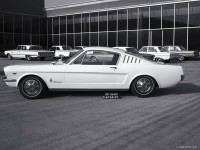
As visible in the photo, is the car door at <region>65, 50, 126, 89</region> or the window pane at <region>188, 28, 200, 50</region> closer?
the car door at <region>65, 50, 126, 89</region>

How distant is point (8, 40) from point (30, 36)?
3687 mm

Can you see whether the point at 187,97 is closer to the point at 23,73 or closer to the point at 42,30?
the point at 23,73

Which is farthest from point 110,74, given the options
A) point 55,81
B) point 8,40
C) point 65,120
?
point 8,40

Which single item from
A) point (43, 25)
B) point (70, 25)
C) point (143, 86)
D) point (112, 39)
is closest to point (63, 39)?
point (70, 25)

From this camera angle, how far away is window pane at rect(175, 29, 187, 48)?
27.9m

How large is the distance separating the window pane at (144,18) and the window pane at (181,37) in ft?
11.0

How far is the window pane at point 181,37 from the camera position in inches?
1098

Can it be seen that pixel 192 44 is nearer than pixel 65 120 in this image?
No

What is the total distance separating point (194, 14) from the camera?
89.3 feet

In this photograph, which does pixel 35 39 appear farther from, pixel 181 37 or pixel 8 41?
pixel 181 37

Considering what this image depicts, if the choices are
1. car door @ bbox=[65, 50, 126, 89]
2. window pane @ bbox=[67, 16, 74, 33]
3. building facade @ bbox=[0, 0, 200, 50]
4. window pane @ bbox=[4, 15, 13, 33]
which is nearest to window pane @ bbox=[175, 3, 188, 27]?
building facade @ bbox=[0, 0, 200, 50]

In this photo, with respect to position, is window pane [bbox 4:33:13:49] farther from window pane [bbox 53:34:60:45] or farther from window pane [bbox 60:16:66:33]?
window pane [bbox 60:16:66:33]

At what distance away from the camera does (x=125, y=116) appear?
18.8ft

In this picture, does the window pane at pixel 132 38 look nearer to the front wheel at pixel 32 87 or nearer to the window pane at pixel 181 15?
the window pane at pixel 181 15
